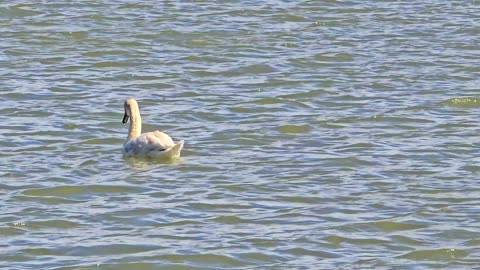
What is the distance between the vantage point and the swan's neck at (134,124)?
14422 millimetres

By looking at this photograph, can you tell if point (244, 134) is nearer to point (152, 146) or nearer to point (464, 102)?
point (152, 146)

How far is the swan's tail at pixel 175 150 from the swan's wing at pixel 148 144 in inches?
2.9

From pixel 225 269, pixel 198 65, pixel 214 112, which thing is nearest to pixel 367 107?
pixel 214 112

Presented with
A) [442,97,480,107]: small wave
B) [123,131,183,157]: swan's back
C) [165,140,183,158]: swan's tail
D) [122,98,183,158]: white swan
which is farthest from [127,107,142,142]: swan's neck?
[442,97,480,107]: small wave

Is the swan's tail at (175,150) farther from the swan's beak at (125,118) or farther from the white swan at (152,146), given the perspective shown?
the swan's beak at (125,118)

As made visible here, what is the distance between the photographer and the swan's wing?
13.8m

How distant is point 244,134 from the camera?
14602 millimetres

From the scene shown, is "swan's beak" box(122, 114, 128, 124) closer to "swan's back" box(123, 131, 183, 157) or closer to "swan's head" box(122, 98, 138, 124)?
"swan's head" box(122, 98, 138, 124)

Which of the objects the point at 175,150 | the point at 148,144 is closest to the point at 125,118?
the point at 148,144

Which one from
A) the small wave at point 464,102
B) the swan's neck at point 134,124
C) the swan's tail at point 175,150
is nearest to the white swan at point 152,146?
the swan's tail at point 175,150

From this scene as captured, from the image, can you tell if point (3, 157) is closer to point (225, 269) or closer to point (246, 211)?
point (246, 211)

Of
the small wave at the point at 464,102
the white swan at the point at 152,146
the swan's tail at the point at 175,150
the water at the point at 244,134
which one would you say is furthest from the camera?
the small wave at the point at 464,102

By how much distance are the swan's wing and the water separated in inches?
4.3

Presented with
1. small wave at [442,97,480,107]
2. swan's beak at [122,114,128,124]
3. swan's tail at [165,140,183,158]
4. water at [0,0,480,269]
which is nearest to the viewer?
water at [0,0,480,269]
